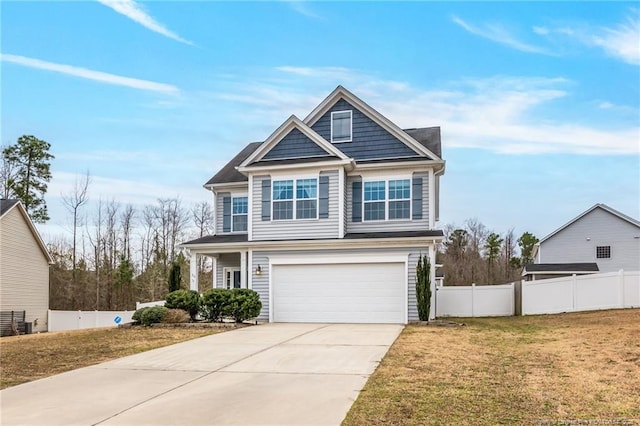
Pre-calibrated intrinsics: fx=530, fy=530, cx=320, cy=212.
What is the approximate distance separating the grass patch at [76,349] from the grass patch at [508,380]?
5.87 meters

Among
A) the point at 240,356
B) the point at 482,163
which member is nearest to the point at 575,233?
the point at 482,163

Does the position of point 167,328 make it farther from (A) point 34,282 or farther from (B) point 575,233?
(B) point 575,233

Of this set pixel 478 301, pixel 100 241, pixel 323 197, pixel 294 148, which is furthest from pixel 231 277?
pixel 100 241

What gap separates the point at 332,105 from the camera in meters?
20.9

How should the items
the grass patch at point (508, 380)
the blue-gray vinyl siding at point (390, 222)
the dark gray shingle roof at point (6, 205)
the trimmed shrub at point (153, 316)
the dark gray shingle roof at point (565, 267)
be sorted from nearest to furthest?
the grass patch at point (508, 380) → the trimmed shrub at point (153, 316) → the blue-gray vinyl siding at point (390, 222) → the dark gray shingle roof at point (6, 205) → the dark gray shingle roof at point (565, 267)

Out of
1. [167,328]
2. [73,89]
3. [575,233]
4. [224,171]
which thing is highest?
[73,89]

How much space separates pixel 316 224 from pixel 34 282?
1792 cm

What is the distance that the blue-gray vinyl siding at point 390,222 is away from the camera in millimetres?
19188

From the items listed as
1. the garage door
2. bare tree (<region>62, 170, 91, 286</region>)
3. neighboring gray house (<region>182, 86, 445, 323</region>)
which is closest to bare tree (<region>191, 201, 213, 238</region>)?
bare tree (<region>62, 170, 91, 286</region>)

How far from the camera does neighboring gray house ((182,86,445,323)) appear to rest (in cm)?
1845

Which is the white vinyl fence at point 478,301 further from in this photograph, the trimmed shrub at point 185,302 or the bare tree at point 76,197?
the bare tree at point 76,197

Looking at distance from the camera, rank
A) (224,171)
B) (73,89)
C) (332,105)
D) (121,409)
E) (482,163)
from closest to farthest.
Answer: (121,409), (73,89), (332,105), (224,171), (482,163)

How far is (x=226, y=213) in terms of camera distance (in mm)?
22484

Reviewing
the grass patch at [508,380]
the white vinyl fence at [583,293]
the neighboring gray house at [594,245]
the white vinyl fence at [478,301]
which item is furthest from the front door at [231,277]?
the neighboring gray house at [594,245]
